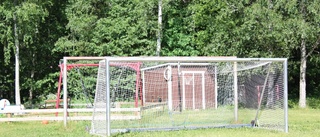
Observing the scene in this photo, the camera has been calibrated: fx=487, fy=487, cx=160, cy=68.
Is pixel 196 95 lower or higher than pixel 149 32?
lower

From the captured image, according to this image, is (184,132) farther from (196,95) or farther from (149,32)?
(149,32)

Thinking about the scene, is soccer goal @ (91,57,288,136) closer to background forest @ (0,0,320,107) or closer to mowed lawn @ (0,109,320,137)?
mowed lawn @ (0,109,320,137)

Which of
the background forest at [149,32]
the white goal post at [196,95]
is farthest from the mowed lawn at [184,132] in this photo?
the background forest at [149,32]

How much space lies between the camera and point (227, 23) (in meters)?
22.4

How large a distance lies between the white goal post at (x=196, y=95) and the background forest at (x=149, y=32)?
23.8 feet

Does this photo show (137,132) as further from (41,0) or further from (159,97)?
(41,0)

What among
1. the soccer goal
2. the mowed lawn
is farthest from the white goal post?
the mowed lawn

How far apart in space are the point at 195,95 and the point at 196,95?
3 cm

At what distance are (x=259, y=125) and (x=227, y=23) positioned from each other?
10199mm

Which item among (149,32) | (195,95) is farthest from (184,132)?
(149,32)

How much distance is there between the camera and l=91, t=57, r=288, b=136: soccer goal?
12555 millimetres

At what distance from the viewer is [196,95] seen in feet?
47.1

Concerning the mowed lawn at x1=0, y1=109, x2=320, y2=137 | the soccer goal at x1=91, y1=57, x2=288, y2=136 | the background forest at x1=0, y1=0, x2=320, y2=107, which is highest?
the background forest at x1=0, y1=0, x2=320, y2=107

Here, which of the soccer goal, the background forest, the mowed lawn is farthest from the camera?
the background forest
